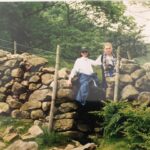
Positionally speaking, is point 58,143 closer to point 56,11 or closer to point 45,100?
point 45,100

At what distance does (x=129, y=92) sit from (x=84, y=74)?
1163 millimetres

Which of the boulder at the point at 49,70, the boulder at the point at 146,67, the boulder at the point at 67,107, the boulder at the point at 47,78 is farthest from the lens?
the boulder at the point at 49,70

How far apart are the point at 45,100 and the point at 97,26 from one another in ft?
7.01

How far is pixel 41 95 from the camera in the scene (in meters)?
11.4

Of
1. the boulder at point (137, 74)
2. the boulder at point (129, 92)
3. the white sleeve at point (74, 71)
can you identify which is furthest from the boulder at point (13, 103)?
the boulder at point (137, 74)

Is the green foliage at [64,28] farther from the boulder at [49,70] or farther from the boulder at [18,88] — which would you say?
the boulder at [18,88]

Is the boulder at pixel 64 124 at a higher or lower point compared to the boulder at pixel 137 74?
lower

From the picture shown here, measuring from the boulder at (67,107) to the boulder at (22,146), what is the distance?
1.12 meters

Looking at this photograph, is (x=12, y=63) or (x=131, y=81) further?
(x=12, y=63)

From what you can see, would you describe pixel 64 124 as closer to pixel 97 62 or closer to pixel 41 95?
pixel 41 95

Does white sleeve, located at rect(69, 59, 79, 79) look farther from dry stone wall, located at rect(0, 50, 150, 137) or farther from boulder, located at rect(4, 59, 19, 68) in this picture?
boulder, located at rect(4, 59, 19, 68)

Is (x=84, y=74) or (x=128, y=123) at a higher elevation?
(x=84, y=74)

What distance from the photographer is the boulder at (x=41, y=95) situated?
11.2 meters

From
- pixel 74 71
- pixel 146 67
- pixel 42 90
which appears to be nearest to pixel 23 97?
pixel 42 90
